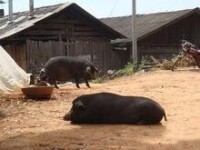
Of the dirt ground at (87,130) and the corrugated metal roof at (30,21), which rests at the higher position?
the corrugated metal roof at (30,21)

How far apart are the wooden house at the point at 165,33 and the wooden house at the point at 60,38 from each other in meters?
2.66

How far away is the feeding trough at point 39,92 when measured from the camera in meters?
12.7

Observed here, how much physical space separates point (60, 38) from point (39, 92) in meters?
11.4

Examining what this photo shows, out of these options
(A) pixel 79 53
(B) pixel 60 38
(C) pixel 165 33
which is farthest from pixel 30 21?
(C) pixel 165 33

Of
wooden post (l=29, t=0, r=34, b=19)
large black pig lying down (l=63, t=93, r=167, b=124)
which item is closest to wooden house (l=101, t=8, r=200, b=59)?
wooden post (l=29, t=0, r=34, b=19)

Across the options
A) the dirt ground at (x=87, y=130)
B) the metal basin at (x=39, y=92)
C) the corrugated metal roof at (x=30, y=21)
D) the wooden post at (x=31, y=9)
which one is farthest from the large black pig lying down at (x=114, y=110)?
the wooden post at (x=31, y=9)

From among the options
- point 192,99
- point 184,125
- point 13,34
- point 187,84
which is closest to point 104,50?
point 13,34

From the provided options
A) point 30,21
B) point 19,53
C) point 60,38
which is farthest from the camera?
point 30,21

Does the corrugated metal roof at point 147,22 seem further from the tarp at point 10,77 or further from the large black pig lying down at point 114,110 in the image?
the large black pig lying down at point 114,110

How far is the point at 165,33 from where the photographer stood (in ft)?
98.6

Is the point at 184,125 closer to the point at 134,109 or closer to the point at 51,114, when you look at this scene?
the point at 134,109

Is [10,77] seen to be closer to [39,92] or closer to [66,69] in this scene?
[66,69]

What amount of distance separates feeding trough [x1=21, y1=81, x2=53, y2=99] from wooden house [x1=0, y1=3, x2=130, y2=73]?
9343mm

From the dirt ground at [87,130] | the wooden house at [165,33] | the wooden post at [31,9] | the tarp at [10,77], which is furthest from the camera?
the wooden house at [165,33]
